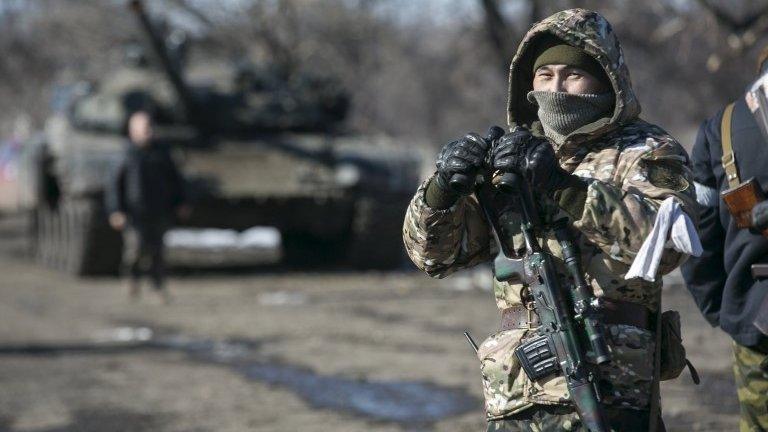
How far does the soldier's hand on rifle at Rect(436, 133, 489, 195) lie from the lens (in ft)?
11.5

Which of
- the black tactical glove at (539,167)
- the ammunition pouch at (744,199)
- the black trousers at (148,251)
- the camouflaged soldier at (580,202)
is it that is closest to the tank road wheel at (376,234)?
the black trousers at (148,251)

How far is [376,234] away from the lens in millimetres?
16078

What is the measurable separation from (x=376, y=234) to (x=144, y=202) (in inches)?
131

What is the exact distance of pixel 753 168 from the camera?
4.21 meters

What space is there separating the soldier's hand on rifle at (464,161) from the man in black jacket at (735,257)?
1.05 metres

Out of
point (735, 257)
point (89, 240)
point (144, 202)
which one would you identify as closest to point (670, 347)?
point (735, 257)

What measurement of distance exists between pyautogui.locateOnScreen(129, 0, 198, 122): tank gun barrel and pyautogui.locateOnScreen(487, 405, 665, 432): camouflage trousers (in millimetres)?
12136

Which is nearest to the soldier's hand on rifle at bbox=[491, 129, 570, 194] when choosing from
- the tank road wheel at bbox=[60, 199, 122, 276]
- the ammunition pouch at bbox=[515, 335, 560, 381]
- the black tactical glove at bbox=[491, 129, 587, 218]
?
the black tactical glove at bbox=[491, 129, 587, 218]

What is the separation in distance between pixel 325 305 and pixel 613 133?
945 centimetres

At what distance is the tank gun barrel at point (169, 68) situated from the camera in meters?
15.8

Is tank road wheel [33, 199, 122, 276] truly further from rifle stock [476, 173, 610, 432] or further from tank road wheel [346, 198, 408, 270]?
rifle stock [476, 173, 610, 432]

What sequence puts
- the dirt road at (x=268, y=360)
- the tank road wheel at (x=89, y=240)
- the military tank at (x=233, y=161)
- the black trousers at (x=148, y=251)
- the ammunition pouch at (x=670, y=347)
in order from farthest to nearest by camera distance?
the military tank at (x=233, y=161)
the tank road wheel at (x=89, y=240)
the black trousers at (x=148, y=251)
the dirt road at (x=268, y=360)
the ammunition pouch at (x=670, y=347)

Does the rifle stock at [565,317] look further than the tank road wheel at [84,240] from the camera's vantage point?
No

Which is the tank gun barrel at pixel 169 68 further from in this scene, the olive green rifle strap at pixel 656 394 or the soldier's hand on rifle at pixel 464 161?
the olive green rifle strap at pixel 656 394
